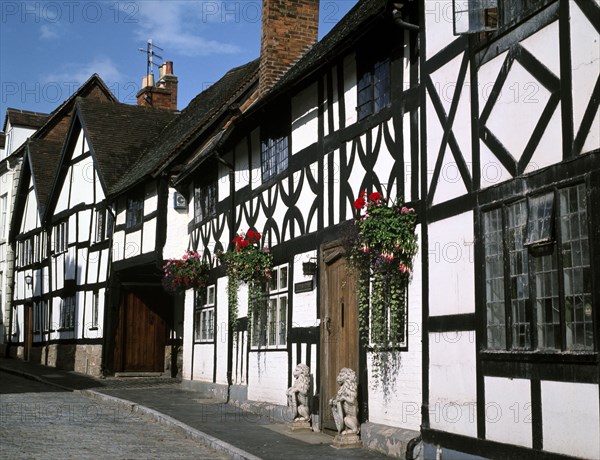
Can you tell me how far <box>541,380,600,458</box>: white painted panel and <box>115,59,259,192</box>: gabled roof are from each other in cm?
1209

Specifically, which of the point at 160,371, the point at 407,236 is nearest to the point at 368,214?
the point at 407,236

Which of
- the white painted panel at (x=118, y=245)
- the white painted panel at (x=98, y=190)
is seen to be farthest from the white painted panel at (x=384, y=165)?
the white painted panel at (x=98, y=190)

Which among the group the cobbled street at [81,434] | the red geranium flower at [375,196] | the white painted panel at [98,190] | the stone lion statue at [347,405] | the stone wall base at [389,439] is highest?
→ the white painted panel at [98,190]

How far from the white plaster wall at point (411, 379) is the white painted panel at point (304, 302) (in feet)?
9.08

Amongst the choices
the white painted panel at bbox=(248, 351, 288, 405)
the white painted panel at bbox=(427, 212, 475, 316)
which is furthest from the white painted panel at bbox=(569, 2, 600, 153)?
the white painted panel at bbox=(248, 351, 288, 405)

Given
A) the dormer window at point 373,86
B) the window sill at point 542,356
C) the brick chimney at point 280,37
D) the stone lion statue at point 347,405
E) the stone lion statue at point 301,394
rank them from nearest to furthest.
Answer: the window sill at point 542,356
the stone lion statue at point 347,405
the dormer window at point 373,86
the stone lion statue at point 301,394
the brick chimney at point 280,37

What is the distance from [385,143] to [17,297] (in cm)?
2837

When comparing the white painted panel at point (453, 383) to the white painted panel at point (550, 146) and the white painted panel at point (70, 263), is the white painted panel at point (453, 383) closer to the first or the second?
the white painted panel at point (550, 146)

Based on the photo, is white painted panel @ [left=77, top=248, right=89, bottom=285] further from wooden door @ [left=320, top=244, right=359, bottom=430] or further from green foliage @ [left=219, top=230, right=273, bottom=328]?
wooden door @ [left=320, top=244, right=359, bottom=430]

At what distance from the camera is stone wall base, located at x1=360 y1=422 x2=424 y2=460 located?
9648 millimetres

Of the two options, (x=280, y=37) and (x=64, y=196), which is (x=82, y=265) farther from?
(x=280, y=37)

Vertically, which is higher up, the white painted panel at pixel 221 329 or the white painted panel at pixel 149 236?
the white painted panel at pixel 149 236

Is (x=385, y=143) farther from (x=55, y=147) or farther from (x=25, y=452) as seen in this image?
(x=55, y=147)

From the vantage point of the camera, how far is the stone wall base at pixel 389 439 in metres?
9.65
